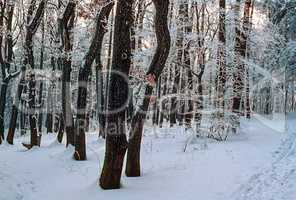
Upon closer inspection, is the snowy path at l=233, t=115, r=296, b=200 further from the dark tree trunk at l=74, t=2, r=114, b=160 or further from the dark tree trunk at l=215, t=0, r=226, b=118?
the dark tree trunk at l=74, t=2, r=114, b=160

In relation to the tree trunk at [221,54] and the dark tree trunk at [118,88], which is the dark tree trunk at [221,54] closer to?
the tree trunk at [221,54]

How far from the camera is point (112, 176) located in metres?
10.4

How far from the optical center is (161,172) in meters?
12.2

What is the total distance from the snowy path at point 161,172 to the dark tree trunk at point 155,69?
516 mm

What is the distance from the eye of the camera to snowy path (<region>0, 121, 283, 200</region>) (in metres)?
10.2

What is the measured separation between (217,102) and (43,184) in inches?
287

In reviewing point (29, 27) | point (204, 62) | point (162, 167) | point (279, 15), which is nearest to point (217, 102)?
point (204, 62)

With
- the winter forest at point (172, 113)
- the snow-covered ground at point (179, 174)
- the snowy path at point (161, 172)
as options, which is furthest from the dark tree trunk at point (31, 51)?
the snow-covered ground at point (179, 174)

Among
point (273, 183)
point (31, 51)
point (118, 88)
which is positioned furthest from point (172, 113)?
point (273, 183)

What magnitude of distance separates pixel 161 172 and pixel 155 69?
2985mm

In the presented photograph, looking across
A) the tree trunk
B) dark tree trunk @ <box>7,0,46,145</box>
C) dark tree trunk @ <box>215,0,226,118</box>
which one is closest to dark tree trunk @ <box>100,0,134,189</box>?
dark tree trunk @ <box>215,0,226,118</box>

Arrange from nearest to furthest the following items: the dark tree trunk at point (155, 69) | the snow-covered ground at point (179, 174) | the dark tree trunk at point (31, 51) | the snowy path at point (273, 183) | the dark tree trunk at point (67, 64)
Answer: the snowy path at point (273, 183) → the snow-covered ground at point (179, 174) → the dark tree trunk at point (155, 69) → the dark tree trunk at point (67, 64) → the dark tree trunk at point (31, 51)

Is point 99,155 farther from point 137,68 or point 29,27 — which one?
point 29,27

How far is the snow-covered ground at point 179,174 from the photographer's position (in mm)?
9844
